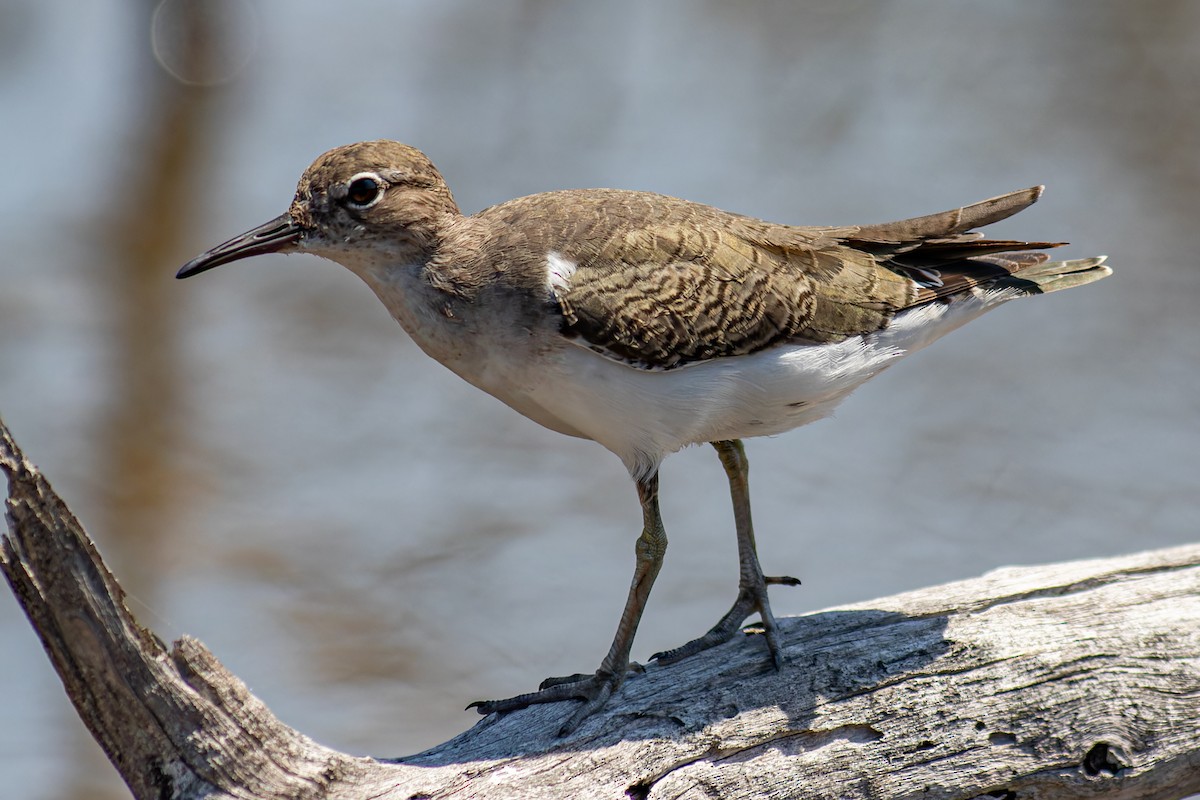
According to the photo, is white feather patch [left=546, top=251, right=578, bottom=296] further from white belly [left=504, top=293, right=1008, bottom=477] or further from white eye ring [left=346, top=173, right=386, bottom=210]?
white eye ring [left=346, top=173, right=386, bottom=210]

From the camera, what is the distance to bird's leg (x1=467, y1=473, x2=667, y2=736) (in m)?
5.20

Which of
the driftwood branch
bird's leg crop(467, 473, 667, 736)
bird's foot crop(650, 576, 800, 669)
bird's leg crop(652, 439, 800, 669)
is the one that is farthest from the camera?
bird's leg crop(652, 439, 800, 669)

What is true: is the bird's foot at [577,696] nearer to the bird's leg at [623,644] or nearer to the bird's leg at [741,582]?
the bird's leg at [623,644]

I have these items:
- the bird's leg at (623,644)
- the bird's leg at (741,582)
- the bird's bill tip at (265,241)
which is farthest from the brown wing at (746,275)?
the bird's bill tip at (265,241)

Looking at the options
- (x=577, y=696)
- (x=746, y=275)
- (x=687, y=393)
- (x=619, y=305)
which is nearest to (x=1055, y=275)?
(x=746, y=275)

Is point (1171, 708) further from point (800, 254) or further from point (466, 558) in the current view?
point (466, 558)

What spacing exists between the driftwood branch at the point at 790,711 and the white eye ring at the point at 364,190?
1.80m

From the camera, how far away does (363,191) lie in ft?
16.6

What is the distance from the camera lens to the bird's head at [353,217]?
505cm

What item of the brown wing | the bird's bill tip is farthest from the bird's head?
the brown wing

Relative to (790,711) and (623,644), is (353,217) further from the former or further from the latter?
(790,711)

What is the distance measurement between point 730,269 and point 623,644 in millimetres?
1767

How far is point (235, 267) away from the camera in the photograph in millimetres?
14875

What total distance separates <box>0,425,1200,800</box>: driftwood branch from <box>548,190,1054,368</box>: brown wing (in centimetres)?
149
